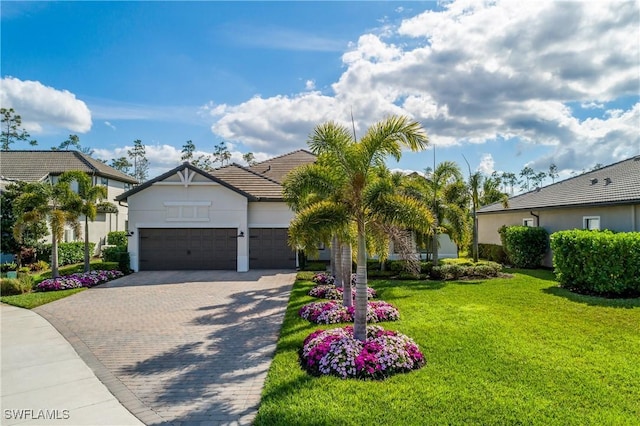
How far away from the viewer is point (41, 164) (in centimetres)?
2917

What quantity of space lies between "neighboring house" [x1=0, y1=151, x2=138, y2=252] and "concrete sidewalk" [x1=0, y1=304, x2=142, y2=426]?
68.1 ft

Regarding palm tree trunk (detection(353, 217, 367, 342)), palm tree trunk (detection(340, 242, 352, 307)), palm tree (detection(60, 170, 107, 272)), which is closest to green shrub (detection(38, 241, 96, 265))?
palm tree (detection(60, 170, 107, 272))

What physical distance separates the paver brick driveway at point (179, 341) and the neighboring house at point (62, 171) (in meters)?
15.2

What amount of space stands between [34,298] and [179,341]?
812cm

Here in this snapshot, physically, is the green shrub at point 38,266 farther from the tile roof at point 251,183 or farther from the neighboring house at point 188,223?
the tile roof at point 251,183

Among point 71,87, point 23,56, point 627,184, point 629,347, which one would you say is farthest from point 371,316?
point 71,87

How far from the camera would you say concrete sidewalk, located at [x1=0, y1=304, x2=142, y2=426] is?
4.96 metres

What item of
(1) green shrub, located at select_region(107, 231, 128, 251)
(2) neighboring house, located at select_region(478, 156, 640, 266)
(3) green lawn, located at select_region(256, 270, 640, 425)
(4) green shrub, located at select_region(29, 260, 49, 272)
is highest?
(2) neighboring house, located at select_region(478, 156, 640, 266)

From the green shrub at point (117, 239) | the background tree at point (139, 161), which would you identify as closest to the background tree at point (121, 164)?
the background tree at point (139, 161)

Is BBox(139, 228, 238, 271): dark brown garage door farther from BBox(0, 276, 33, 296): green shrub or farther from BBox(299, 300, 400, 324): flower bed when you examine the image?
BBox(299, 300, 400, 324): flower bed

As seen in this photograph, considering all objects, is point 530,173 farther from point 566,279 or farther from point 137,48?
point 137,48

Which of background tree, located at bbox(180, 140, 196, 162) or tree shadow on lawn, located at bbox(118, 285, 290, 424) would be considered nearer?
tree shadow on lawn, located at bbox(118, 285, 290, 424)

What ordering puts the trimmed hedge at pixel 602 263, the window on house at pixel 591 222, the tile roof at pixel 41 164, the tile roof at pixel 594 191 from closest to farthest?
the trimmed hedge at pixel 602 263
the tile roof at pixel 594 191
the window on house at pixel 591 222
the tile roof at pixel 41 164

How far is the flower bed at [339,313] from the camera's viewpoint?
9029 mm
